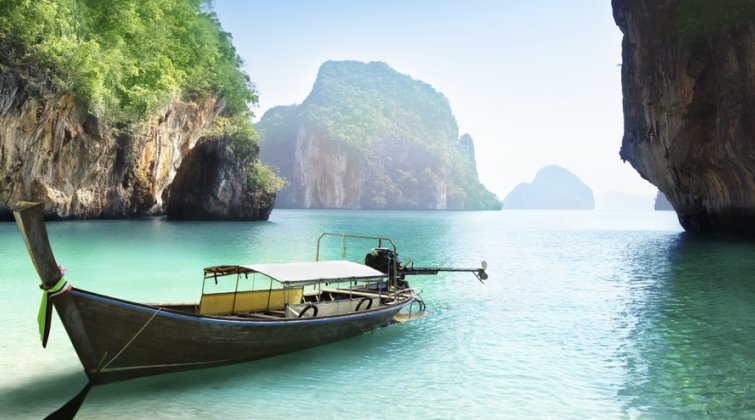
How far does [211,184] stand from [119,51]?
73.2 ft

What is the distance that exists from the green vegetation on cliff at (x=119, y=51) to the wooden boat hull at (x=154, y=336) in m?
24.9

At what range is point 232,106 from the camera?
2298 inches

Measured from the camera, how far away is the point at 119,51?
3391 centimetres

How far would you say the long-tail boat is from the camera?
24.5 ft

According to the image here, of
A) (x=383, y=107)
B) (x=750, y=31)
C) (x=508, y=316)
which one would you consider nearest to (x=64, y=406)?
(x=508, y=316)

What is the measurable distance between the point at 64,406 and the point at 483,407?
5.73m

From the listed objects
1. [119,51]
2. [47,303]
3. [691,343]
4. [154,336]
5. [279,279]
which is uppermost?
[119,51]

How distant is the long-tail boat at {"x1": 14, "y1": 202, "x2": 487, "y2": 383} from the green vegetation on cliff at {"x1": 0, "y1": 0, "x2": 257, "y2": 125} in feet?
78.4

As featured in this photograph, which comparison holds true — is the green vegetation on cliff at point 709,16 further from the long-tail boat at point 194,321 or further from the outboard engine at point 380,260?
the long-tail boat at point 194,321

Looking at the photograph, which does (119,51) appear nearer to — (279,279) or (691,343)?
(279,279)

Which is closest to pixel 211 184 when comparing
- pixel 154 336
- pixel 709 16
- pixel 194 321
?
pixel 709 16

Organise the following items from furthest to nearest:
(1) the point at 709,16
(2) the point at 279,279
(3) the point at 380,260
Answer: (1) the point at 709,16 → (3) the point at 380,260 → (2) the point at 279,279

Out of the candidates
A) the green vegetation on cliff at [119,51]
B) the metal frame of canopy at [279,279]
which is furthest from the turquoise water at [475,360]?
the green vegetation on cliff at [119,51]

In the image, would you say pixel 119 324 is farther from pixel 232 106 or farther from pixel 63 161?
Answer: pixel 232 106
